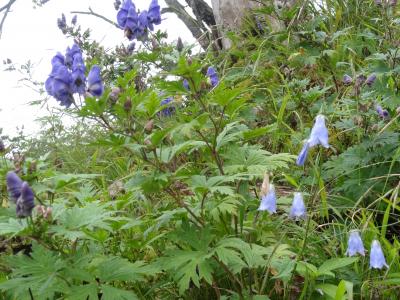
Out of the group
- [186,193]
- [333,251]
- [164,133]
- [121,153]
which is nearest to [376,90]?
[333,251]

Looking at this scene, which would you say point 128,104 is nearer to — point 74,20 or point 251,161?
point 251,161

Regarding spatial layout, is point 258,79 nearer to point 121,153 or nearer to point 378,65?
point 121,153

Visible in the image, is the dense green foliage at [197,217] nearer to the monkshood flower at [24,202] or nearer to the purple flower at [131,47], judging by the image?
the monkshood flower at [24,202]

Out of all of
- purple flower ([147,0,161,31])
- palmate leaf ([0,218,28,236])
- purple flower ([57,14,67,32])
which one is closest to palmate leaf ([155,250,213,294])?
palmate leaf ([0,218,28,236])

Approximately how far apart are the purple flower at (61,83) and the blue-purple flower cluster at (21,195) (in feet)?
1.69

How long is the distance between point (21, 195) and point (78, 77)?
63 centimetres

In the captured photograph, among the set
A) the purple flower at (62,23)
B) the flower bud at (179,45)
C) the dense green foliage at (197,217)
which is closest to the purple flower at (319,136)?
the dense green foliage at (197,217)

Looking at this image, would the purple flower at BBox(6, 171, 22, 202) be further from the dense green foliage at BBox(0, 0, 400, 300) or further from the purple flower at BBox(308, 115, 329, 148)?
the purple flower at BBox(308, 115, 329, 148)

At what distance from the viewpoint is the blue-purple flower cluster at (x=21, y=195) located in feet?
4.33

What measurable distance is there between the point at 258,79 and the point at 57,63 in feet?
7.28

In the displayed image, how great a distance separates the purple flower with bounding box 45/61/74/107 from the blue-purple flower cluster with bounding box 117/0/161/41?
3.26 ft

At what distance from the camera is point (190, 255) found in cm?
154

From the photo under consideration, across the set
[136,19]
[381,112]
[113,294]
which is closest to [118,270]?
[113,294]

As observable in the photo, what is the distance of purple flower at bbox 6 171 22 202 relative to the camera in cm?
135
